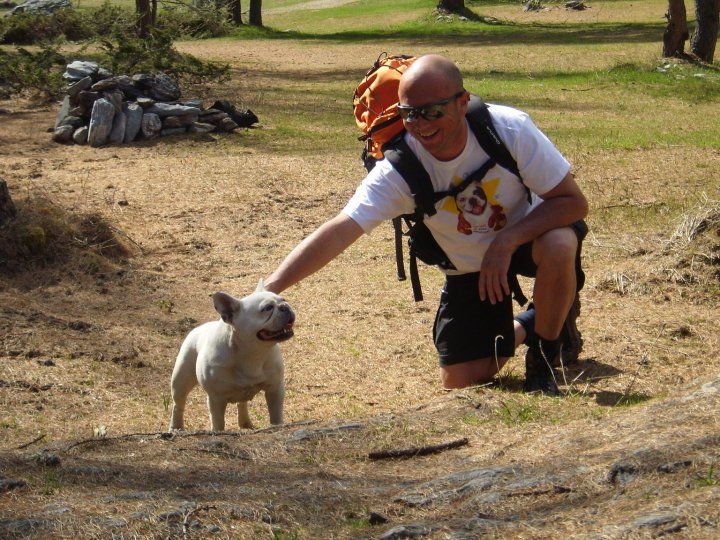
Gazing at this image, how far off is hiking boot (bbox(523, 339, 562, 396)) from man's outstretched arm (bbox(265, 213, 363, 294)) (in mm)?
1243

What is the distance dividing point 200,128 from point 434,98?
9.82m

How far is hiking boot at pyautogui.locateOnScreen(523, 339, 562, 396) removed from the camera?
16.7 ft

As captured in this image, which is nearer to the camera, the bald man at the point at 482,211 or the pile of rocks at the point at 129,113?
the bald man at the point at 482,211

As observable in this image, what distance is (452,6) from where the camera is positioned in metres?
33.6

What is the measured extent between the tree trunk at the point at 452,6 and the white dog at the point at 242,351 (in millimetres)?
29626

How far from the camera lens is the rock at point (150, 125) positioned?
13719 mm

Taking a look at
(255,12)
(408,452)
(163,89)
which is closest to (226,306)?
(408,452)

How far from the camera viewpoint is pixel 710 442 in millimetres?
3361

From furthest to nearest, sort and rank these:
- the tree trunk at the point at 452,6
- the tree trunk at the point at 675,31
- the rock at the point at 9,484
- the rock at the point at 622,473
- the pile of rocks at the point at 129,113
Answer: the tree trunk at the point at 452,6, the tree trunk at the point at 675,31, the pile of rocks at the point at 129,113, the rock at the point at 9,484, the rock at the point at 622,473

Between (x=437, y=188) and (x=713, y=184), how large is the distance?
6.14 meters

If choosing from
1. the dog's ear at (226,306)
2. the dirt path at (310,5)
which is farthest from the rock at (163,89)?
the dirt path at (310,5)

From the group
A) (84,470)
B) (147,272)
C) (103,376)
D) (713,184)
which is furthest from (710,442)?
(713,184)

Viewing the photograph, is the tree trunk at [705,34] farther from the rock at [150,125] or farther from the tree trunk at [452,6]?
the tree trunk at [452,6]

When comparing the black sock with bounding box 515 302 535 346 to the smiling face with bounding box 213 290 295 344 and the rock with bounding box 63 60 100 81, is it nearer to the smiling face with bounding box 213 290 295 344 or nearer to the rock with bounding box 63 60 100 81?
the smiling face with bounding box 213 290 295 344
